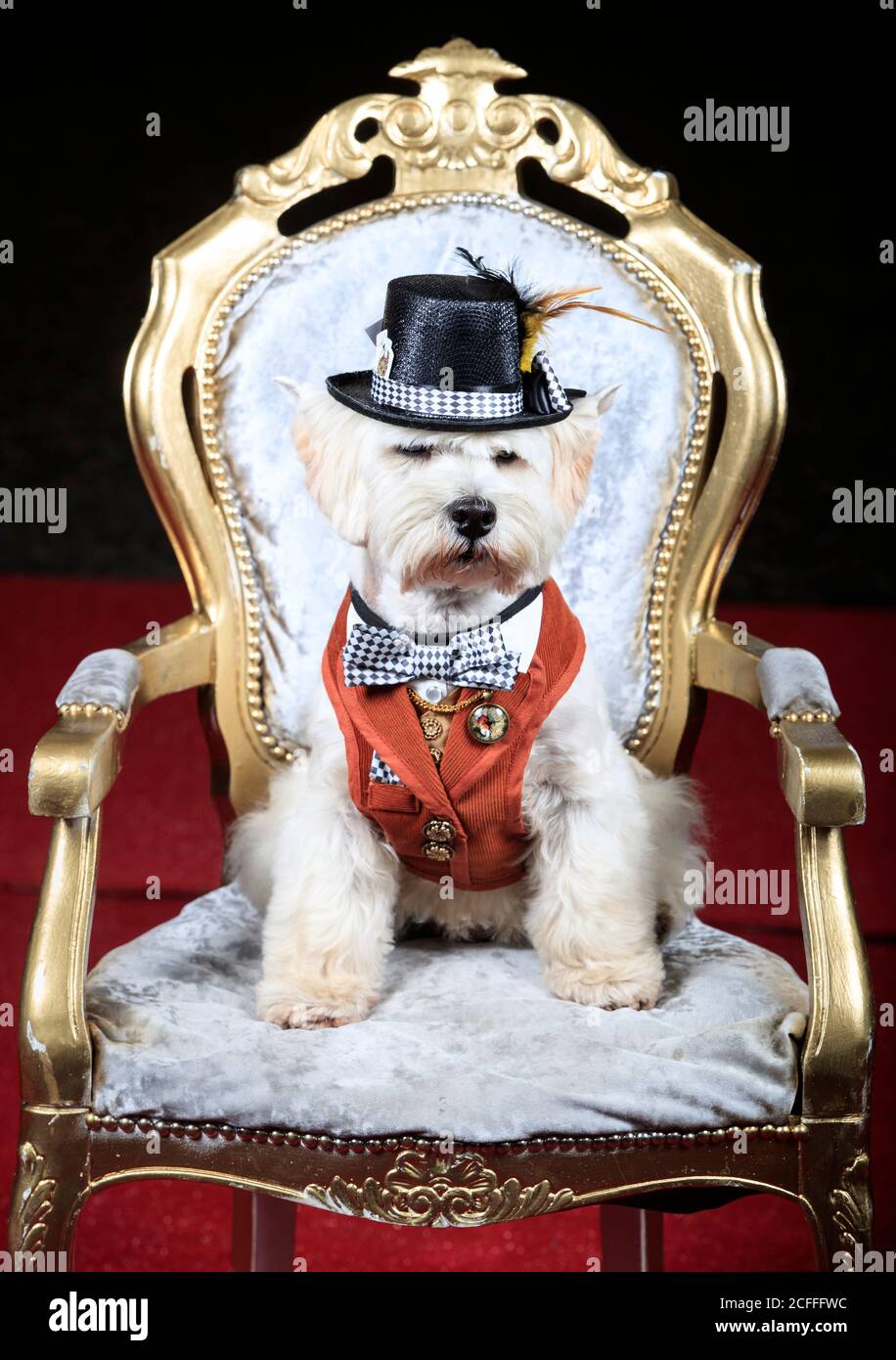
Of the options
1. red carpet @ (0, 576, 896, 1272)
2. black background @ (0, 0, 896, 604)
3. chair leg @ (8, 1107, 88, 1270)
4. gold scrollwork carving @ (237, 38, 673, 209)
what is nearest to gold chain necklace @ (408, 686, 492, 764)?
chair leg @ (8, 1107, 88, 1270)

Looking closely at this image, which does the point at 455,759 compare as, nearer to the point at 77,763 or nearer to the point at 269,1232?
the point at 77,763

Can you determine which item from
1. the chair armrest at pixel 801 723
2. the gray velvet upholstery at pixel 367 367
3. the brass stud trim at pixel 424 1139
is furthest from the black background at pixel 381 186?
the brass stud trim at pixel 424 1139

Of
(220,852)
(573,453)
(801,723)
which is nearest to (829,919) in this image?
(801,723)

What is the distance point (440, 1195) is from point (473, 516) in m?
0.71

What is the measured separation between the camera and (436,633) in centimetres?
187

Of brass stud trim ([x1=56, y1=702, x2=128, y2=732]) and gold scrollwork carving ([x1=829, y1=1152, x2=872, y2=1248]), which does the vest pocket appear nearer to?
brass stud trim ([x1=56, y1=702, x2=128, y2=732])

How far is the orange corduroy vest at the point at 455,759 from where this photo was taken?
5.97 feet

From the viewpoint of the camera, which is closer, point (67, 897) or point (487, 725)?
point (67, 897)

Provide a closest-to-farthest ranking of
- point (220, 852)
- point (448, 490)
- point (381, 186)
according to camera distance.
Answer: point (448, 490) < point (220, 852) < point (381, 186)

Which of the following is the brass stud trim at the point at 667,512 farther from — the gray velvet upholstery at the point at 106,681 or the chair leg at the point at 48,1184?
the chair leg at the point at 48,1184

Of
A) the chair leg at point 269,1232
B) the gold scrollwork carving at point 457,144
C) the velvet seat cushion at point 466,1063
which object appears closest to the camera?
the velvet seat cushion at point 466,1063

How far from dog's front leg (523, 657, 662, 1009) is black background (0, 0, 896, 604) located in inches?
99.2

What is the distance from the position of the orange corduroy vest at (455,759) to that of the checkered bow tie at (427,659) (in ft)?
0.07

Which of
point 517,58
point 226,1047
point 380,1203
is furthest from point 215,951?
point 517,58
